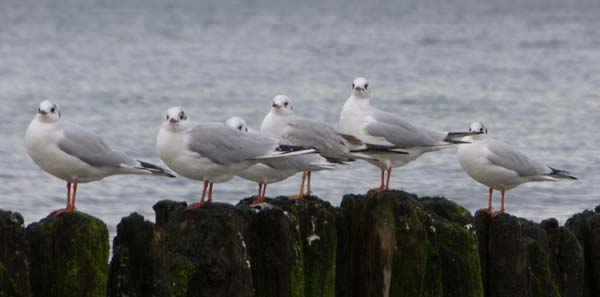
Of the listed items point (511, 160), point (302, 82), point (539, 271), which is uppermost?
point (302, 82)

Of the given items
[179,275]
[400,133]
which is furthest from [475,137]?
[179,275]

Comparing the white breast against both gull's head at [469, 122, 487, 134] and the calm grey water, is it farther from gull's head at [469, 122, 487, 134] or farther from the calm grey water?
the calm grey water

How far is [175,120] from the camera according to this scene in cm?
772

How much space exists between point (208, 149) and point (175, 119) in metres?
0.26

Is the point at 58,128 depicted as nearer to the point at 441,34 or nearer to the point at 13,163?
the point at 13,163

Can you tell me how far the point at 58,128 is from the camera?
7.67m

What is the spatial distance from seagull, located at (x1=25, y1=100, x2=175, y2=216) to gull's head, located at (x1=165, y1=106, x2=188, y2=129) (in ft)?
0.87

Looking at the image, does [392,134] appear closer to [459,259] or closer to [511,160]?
[511,160]

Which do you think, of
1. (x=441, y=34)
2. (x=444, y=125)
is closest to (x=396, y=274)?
(x=444, y=125)

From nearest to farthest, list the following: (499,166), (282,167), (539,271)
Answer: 1. (539,271)
2. (282,167)
3. (499,166)

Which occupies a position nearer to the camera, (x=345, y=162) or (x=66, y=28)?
(x=345, y=162)

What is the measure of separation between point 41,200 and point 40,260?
7.70 m

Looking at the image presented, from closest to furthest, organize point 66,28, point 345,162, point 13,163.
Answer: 1. point 345,162
2. point 13,163
3. point 66,28

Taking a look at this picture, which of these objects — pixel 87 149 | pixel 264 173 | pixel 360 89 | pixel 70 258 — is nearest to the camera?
pixel 70 258
